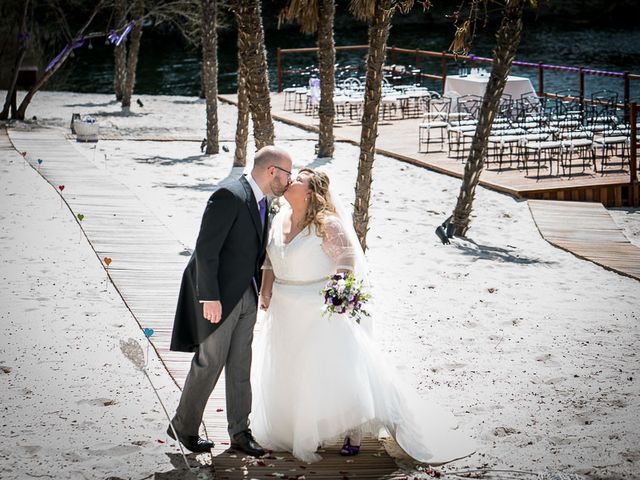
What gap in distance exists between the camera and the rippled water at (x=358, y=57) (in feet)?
126

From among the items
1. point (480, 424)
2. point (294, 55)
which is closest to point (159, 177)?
point (480, 424)

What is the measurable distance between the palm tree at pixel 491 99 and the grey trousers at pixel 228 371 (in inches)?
307

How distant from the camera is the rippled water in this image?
126ft

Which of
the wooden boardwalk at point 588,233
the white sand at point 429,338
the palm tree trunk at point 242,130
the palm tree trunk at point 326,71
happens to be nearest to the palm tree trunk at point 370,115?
the white sand at point 429,338

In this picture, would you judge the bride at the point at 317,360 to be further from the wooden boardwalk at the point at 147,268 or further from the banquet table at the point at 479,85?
the banquet table at the point at 479,85

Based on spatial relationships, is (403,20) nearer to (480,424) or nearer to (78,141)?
(78,141)

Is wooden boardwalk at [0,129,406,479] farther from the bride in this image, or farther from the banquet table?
the banquet table

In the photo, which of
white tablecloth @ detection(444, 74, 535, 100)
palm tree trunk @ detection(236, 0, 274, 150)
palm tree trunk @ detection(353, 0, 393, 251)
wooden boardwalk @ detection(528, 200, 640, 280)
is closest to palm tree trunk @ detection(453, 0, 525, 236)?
wooden boardwalk @ detection(528, 200, 640, 280)

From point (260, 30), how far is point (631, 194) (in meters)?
6.58

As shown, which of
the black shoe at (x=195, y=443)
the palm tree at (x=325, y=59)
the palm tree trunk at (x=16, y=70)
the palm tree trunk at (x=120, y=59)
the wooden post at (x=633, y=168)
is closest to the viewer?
the black shoe at (x=195, y=443)

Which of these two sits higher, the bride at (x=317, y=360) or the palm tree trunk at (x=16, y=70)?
the palm tree trunk at (x=16, y=70)

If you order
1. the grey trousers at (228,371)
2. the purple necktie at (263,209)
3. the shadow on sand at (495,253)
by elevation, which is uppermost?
the purple necktie at (263,209)

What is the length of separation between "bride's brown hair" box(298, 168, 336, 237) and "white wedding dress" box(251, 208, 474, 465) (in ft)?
0.16

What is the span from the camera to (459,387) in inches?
298
